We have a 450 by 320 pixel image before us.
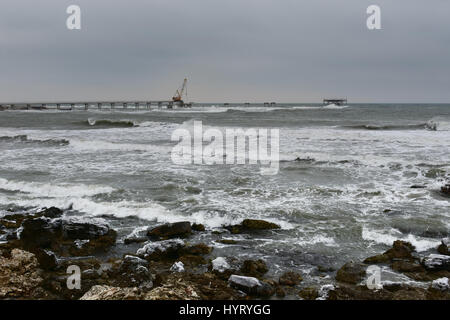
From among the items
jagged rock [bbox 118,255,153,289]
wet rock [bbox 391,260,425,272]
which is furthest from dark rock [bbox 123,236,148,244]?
wet rock [bbox 391,260,425,272]

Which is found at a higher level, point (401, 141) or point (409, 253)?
point (401, 141)

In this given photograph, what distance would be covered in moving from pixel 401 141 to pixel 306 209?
18890 millimetres

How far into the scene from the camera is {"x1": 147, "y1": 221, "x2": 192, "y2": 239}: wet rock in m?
8.51

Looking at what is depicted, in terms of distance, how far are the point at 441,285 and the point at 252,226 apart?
429 cm

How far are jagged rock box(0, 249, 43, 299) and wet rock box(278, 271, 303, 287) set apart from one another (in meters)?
4.30

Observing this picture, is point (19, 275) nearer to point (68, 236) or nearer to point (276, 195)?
point (68, 236)

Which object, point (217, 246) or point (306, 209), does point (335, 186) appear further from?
point (217, 246)

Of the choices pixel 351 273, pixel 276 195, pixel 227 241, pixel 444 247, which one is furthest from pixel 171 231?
pixel 444 247

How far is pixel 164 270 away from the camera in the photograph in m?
6.75

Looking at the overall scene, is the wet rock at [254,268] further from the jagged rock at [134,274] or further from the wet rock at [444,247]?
the wet rock at [444,247]

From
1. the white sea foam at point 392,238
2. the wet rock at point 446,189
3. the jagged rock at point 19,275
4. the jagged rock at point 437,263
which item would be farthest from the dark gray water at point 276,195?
the jagged rock at point 19,275
